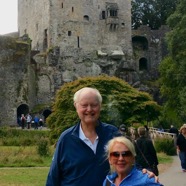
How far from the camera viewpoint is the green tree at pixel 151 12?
262ft

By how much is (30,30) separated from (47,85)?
1365 cm

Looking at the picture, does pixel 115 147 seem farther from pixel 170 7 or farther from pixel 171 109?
pixel 170 7

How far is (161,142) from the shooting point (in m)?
31.2

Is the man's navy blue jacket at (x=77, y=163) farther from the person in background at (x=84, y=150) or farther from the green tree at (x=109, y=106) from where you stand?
the green tree at (x=109, y=106)

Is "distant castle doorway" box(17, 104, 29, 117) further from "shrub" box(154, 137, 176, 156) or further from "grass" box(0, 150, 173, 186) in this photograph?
"grass" box(0, 150, 173, 186)

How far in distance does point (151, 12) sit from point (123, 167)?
77901 millimetres

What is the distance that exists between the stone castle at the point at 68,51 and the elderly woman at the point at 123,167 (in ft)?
179

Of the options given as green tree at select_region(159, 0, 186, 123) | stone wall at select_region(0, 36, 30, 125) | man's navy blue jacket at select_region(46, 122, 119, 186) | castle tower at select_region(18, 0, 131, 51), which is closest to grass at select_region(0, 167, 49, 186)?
man's navy blue jacket at select_region(46, 122, 119, 186)

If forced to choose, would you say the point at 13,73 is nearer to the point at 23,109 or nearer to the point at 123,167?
the point at 23,109

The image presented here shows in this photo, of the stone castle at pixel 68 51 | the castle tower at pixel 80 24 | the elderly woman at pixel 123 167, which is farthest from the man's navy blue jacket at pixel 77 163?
the castle tower at pixel 80 24

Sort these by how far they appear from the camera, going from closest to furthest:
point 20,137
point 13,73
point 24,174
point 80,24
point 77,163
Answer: point 77,163 → point 24,174 → point 20,137 → point 13,73 → point 80,24

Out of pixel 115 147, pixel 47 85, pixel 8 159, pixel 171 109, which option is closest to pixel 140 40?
pixel 47 85

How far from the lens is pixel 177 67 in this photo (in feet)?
152

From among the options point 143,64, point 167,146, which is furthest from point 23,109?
point 167,146
